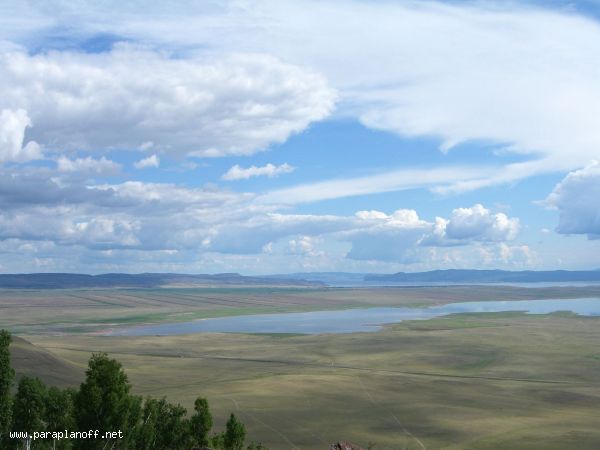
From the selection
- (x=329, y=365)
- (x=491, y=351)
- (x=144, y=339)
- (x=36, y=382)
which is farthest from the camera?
(x=144, y=339)

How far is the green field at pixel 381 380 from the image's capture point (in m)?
63.7

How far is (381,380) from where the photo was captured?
93.9 meters

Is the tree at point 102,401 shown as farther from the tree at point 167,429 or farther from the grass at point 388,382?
the grass at point 388,382

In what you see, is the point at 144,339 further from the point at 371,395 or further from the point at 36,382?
the point at 36,382

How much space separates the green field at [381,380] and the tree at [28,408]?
22.7m

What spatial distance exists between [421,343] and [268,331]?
170 feet

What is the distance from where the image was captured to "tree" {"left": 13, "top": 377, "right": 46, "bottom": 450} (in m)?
40.9

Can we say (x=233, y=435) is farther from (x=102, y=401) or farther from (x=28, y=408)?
(x=28, y=408)

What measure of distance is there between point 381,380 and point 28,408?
2403 inches

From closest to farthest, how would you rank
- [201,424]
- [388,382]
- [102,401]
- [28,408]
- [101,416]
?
1. [102,401]
2. [101,416]
3. [28,408]
4. [201,424]
5. [388,382]

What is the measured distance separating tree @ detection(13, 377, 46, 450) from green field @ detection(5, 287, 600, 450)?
22.7 m

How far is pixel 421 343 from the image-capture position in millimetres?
139750

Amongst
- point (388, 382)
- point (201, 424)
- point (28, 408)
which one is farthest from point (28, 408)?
point (388, 382)

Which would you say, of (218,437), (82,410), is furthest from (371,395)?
(82,410)
